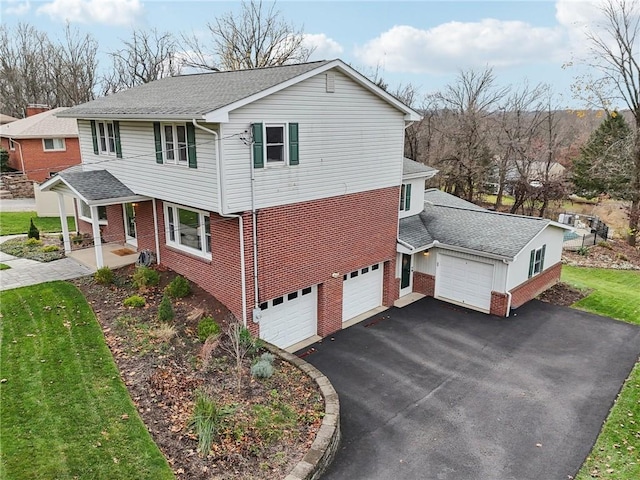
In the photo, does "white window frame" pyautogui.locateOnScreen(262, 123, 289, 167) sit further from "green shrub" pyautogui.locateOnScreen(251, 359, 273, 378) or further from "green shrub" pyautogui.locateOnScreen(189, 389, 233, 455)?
"green shrub" pyautogui.locateOnScreen(189, 389, 233, 455)

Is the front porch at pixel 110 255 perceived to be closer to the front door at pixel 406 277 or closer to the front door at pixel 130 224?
the front door at pixel 130 224

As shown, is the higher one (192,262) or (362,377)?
(192,262)

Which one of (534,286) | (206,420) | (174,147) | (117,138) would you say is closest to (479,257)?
(534,286)

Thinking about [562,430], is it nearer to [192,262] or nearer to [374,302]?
[374,302]

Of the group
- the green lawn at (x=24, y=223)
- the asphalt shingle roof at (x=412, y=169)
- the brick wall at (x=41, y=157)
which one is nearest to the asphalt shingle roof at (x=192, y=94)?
the asphalt shingle roof at (x=412, y=169)

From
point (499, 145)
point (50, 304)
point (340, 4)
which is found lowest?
point (50, 304)

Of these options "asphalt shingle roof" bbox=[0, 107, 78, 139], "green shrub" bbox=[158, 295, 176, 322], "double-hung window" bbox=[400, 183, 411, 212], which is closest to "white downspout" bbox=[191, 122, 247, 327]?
"green shrub" bbox=[158, 295, 176, 322]

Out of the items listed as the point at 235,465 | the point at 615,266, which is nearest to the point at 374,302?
the point at 235,465
